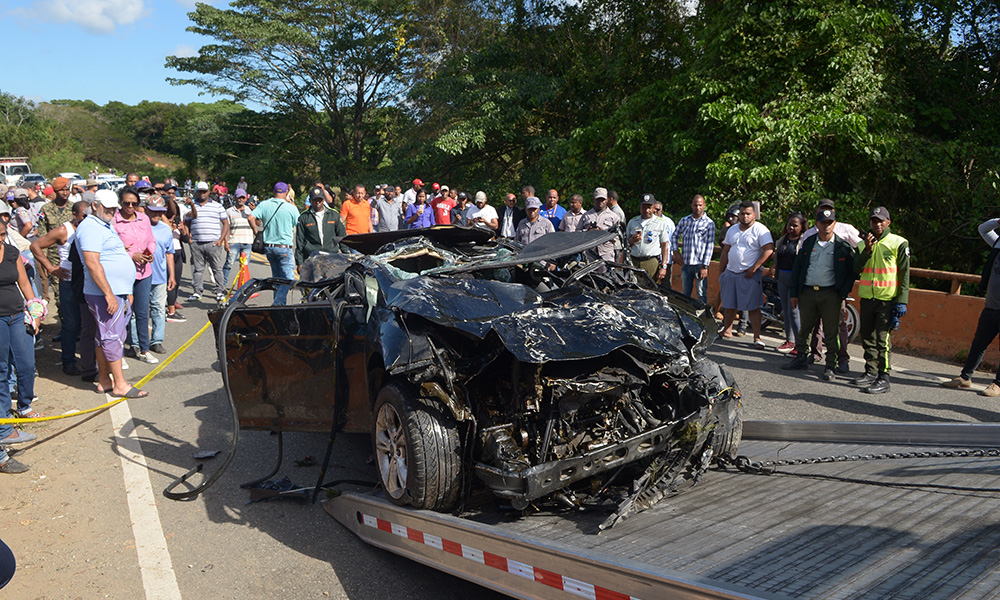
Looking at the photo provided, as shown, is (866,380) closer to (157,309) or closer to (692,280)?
(692,280)

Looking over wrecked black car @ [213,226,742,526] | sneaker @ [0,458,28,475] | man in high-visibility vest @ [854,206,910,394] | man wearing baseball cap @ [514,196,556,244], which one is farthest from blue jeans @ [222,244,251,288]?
man in high-visibility vest @ [854,206,910,394]

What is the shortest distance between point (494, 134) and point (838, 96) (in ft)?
37.6

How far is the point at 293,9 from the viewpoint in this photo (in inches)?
1115

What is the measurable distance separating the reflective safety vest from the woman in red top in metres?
7.79

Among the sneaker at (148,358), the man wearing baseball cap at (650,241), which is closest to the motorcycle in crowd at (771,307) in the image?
the man wearing baseball cap at (650,241)

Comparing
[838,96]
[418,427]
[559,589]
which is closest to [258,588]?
[418,427]

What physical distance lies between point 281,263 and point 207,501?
19.7ft

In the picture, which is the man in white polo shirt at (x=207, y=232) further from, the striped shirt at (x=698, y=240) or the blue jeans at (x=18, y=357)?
the striped shirt at (x=698, y=240)

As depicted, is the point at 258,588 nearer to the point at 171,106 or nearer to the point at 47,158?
the point at 47,158

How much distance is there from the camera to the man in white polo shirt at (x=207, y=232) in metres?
11.4

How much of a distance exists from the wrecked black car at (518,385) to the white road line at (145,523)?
1.13 m

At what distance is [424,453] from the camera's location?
11.1 ft

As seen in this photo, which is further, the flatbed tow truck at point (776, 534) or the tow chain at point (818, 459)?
the tow chain at point (818, 459)

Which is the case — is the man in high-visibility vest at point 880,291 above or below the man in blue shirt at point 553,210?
below
